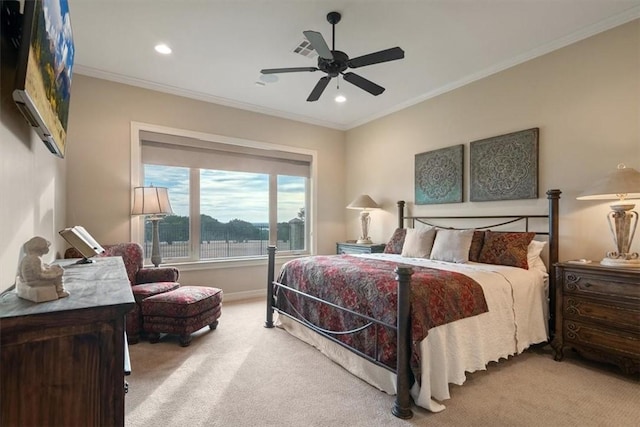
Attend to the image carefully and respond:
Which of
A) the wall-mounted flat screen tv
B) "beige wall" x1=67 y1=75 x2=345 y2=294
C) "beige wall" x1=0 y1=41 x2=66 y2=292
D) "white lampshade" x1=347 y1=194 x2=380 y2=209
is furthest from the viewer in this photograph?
"white lampshade" x1=347 y1=194 x2=380 y2=209

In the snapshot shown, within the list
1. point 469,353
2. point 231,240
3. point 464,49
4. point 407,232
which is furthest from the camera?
point 231,240

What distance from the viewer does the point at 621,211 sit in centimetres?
263

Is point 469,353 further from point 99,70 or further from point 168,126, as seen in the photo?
point 99,70

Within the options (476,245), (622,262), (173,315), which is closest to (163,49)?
(173,315)

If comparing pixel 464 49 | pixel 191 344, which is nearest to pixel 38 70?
pixel 191 344

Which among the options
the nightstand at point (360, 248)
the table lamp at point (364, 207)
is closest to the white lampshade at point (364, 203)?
the table lamp at point (364, 207)

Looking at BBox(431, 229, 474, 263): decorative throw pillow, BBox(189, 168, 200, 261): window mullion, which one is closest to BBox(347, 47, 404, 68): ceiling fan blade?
BBox(431, 229, 474, 263): decorative throw pillow

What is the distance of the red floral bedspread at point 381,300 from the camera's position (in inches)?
86.2

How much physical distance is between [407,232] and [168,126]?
135 inches

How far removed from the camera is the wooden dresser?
87cm

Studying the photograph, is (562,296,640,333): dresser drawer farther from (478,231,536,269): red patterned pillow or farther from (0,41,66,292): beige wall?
(0,41,66,292): beige wall

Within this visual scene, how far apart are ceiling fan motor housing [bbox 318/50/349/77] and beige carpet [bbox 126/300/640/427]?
249cm

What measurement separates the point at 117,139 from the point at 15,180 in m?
2.85

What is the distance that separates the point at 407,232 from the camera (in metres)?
4.20
